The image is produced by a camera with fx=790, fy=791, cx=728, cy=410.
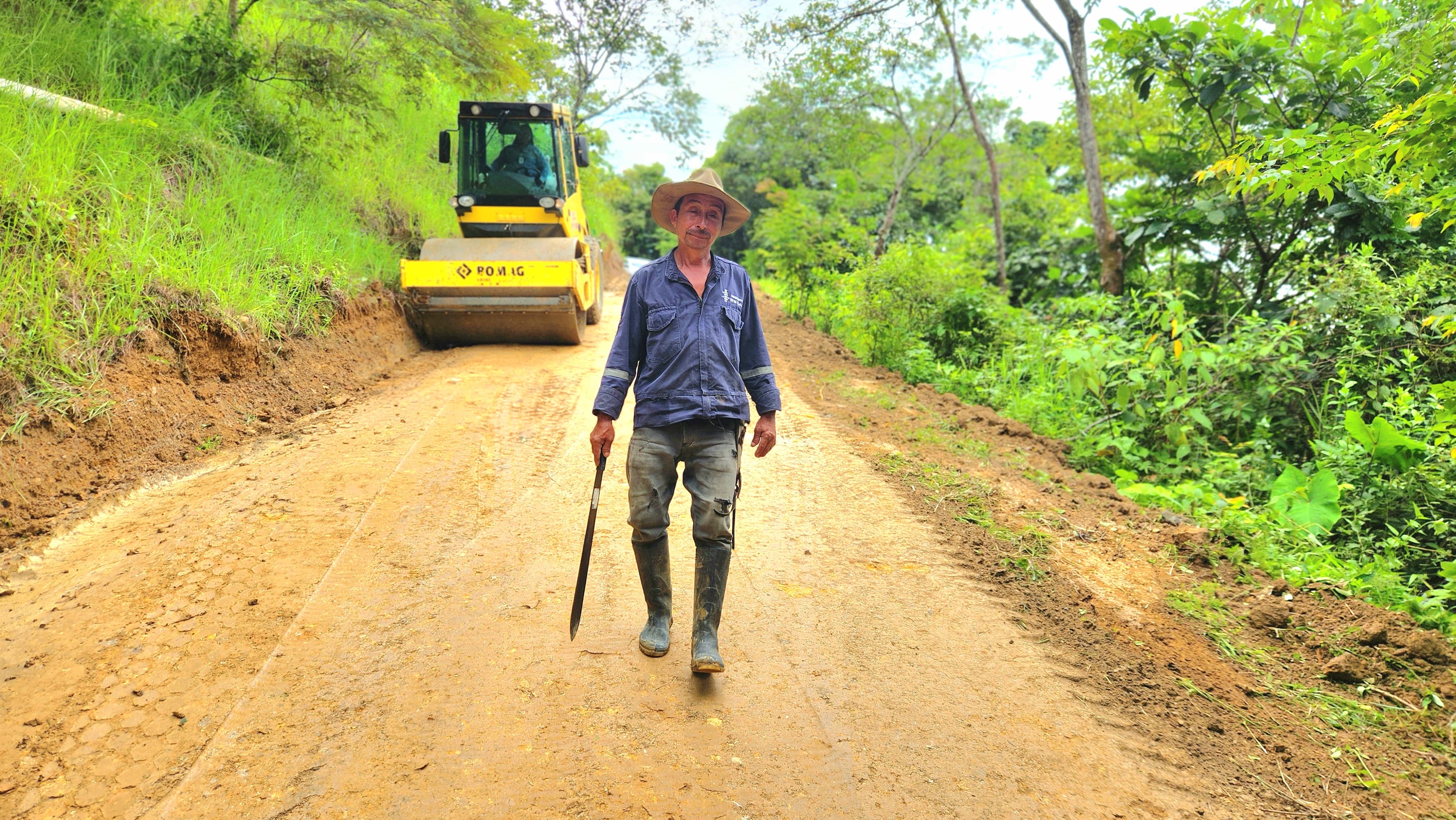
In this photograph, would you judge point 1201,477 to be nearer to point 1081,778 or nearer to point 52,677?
point 1081,778

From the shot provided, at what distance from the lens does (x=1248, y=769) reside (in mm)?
2779

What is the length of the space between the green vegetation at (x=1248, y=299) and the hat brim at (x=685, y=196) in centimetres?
225

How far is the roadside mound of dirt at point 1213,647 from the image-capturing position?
9.18 feet

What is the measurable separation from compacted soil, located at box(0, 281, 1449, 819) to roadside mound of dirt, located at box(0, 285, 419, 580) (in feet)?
0.41

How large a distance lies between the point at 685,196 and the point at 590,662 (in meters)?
1.94

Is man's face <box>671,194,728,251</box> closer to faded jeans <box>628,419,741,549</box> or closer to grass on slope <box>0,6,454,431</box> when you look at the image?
faded jeans <box>628,419,741,549</box>

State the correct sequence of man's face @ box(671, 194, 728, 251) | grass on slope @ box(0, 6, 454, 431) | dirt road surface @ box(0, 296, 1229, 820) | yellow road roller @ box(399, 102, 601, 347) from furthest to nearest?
yellow road roller @ box(399, 102, 601, 347), grass on slope @ box(0, 6, 454, 431), man's face @ box(671, 194, 728, 251), dirt road surface @ box(0, 296, 1229, 820)

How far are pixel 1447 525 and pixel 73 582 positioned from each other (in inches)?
276

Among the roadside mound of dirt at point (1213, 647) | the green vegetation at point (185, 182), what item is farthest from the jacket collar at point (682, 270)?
the green vegetation at point (185, 182)

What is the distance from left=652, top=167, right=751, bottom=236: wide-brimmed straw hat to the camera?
315 cm

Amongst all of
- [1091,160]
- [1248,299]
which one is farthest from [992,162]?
[1248,299]

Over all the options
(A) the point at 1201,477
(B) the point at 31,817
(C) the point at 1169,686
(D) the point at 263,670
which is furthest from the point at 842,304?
(B) the point at 31,817

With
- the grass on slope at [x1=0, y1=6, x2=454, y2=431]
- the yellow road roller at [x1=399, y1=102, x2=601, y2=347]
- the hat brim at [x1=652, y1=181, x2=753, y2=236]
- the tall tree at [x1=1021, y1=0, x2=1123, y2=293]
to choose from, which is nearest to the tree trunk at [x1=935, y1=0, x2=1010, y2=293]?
the tall tree at [x1=1021, y1=0, x2=1123, y2=293]

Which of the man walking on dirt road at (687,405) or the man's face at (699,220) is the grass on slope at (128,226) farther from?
the man's face at (699,220)
